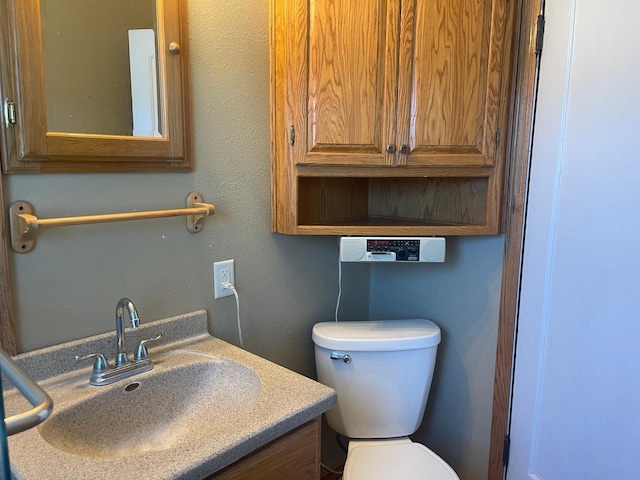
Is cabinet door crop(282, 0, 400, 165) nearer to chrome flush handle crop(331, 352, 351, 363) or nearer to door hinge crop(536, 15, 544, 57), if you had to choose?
door hinge crop(536, 15, 544, 57)

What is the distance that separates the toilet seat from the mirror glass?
1173mm

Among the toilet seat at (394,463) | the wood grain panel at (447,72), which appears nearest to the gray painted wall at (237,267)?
the toilet seat at (394,463)

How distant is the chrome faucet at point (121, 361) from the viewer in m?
1.15

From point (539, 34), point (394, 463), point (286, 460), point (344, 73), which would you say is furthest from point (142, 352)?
point (539, 34)

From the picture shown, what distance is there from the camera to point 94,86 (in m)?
1.15

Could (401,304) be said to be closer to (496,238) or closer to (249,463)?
(496,238)

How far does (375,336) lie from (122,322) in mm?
820

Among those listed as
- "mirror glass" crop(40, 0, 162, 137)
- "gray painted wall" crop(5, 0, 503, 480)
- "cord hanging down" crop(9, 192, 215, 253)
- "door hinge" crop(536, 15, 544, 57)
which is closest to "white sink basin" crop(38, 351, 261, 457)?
"gray painted wall" crop(5, 0, 503, 480)

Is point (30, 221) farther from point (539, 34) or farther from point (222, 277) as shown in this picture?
point (539, 34)

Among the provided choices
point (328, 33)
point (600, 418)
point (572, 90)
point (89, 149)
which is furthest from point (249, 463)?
point (572, 90)

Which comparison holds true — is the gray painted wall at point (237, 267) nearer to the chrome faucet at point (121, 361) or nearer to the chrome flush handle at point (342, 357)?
the chrome faucet at point (121, 361)

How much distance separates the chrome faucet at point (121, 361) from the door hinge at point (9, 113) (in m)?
0.46

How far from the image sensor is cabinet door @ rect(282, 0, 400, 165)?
1.40 m

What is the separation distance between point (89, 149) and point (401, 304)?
1312mm
